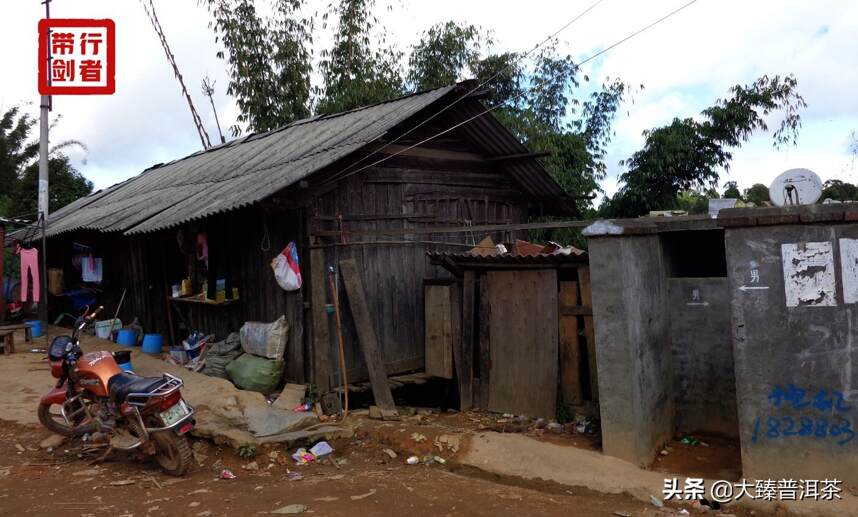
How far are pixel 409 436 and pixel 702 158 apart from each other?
11596 mm

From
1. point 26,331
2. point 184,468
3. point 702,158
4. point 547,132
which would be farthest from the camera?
point 547,132

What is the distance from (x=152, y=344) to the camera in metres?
10.1

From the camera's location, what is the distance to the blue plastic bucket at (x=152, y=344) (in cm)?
1005

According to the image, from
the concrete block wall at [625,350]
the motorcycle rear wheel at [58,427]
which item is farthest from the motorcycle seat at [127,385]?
the concrete block wall at [625,350]

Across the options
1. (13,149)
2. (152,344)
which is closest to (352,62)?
(152,344)

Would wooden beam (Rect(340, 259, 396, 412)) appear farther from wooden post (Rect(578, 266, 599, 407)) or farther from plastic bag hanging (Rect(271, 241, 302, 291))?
wooden post (Rect(578, 266, 599, 407))

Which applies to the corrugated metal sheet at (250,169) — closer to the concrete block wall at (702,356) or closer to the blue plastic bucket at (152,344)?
the blue plastic bucket at (152,344)

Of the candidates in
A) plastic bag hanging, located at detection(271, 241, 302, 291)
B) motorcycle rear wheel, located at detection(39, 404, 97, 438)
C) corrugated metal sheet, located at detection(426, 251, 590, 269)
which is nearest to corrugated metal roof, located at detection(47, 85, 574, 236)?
plastic bag hanging, located at detection(271, 241, 302, 291)

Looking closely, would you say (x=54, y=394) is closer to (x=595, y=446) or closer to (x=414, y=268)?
(x=414, y=268)

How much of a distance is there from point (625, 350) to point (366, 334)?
324cm

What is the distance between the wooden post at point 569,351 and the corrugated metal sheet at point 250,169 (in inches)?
114

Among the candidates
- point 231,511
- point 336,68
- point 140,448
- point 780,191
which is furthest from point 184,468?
point 336,68

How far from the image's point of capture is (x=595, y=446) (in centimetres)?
557

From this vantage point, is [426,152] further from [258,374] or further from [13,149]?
[13,149]
